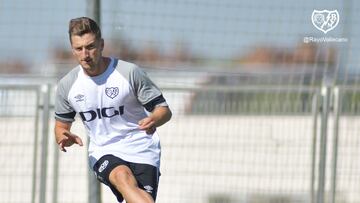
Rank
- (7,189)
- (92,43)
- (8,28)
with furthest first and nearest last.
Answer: (7,189)
(8,28)
(92,43)

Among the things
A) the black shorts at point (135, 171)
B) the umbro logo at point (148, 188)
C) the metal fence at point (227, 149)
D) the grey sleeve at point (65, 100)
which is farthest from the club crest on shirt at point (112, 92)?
the metal fence at point (227, 149)

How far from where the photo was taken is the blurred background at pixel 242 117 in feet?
29.6

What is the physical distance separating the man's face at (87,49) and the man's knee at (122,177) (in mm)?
753

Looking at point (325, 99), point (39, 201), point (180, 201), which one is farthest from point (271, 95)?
point (39, 201)

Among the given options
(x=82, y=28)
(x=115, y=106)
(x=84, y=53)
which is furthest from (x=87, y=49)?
(x=115, y=106)

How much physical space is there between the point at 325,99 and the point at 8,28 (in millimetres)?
3079

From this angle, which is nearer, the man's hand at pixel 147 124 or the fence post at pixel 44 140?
the man's hand at pixel 147 124

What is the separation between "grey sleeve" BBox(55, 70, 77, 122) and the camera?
663 centimetres

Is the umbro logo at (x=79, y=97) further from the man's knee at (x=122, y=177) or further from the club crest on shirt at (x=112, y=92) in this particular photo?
the man's knee at (x=122, y=177)

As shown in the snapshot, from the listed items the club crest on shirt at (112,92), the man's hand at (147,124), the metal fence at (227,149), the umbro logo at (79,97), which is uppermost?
the club crest on shirt at (112,92)

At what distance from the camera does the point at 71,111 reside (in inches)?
267

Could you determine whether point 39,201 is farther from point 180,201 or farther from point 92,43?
point 92,43

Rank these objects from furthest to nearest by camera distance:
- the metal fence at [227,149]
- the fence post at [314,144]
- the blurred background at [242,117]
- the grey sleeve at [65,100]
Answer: the fence post at [314,144], the metal fence at [227,149], the blurred background at [242,117], the grey sleeve at [65,100]

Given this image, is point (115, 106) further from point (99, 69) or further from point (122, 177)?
point (122, 177)
